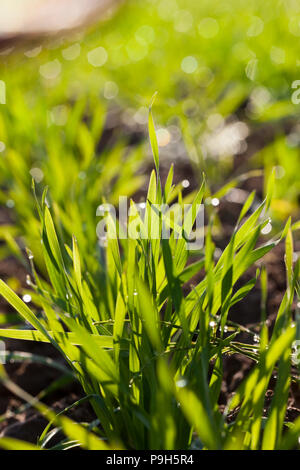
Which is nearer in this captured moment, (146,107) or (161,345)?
(161,345)

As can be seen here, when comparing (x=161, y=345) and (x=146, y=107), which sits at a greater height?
(x=146, y=107)

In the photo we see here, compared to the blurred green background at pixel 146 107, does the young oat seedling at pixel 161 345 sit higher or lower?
lower

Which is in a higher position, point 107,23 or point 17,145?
point 107,23

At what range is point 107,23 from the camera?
16.0ft

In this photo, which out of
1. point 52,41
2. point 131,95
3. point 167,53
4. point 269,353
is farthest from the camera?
point 52,41

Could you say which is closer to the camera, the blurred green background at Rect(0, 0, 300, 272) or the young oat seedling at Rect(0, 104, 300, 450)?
the young oat seedling at Rect(0, 104, 300, 450)

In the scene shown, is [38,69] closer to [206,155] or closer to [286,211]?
[206,155]

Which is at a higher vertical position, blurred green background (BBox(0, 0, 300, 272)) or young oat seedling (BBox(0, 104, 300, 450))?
blurred green background (BBox(0, 0, 300, 272))

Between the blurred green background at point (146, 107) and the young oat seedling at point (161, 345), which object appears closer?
the young oat seedling at point (161, 345)

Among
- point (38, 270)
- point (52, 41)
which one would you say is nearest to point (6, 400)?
point (38, 270)

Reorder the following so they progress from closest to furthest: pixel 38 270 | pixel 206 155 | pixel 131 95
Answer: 1. pixel 38 270
2. pixel 206 155
3. pixel 131 95

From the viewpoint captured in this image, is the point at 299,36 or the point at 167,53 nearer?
the point at 299,36

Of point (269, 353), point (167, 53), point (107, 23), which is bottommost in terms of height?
point (269, 353)
